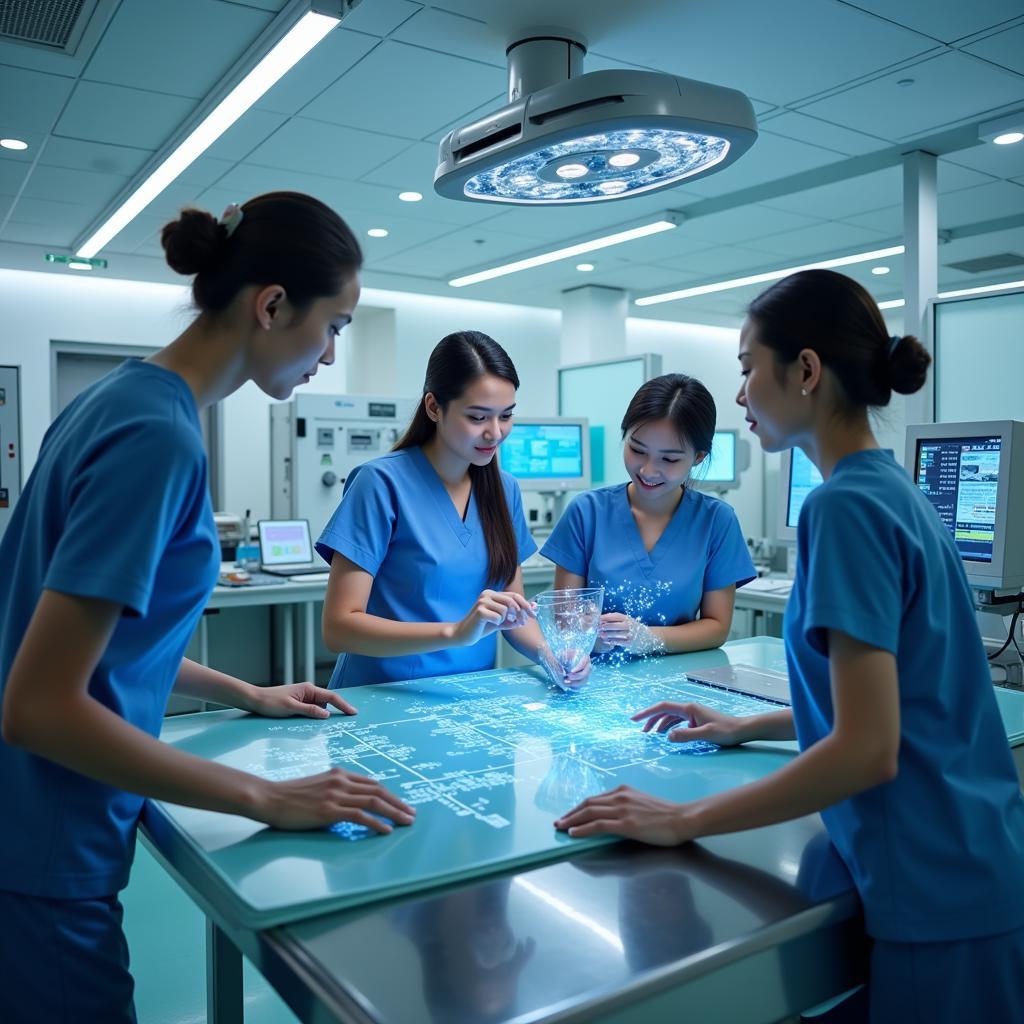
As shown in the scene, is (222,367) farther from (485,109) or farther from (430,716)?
(485,109)

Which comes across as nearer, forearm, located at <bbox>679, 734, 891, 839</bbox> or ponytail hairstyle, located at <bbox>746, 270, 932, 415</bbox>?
forearm, located at <bbox>679, 734, 891, 839</bbox>

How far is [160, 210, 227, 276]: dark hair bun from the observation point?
39.3 inches

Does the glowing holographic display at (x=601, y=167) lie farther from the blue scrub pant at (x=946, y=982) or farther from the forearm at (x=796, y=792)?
the blue scrub pant at (x=946, y=982)

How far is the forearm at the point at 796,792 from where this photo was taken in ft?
2.79

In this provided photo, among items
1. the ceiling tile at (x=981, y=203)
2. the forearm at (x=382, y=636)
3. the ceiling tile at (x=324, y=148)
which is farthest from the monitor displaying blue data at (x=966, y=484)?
the ceiling tile at (x=981, y=203)

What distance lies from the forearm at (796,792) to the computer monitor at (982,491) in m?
1.50

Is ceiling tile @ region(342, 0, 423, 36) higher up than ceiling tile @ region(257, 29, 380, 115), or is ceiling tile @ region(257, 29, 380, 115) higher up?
ceiling tile @ region(257, 29, 380, 115)

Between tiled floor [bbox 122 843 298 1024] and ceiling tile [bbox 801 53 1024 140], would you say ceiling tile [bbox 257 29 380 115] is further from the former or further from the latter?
tiled floor [bbox 122 843 298 1024]

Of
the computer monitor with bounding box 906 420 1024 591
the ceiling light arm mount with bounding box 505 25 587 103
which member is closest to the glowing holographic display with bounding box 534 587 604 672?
the computer monitor with bounding box 906 420 1024 591

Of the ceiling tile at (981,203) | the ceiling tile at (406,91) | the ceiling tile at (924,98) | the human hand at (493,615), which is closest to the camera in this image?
the human hand at (493,615)

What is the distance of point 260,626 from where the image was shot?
5.17 meters

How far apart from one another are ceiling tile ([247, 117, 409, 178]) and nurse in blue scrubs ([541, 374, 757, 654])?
89.5 inches

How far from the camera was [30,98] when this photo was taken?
3.32 m

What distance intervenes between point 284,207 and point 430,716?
31.0 inches
